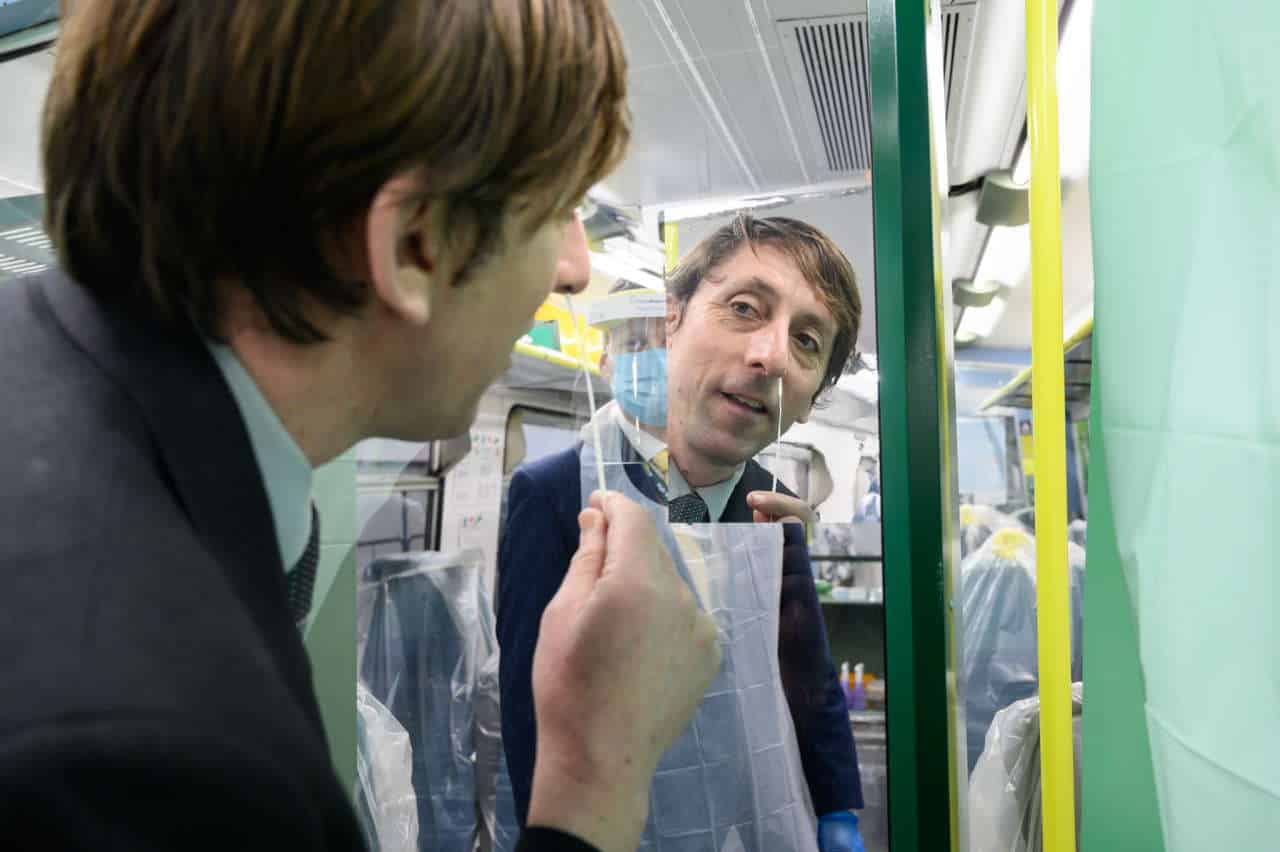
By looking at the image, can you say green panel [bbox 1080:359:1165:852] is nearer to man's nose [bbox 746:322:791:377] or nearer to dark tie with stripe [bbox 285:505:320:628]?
man's nose [bbox 746:322:791:377]

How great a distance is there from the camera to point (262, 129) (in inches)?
19.4

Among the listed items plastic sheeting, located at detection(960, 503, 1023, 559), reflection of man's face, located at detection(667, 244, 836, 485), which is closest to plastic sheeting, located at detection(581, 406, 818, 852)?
reflection of man's face, located at detection(667, 244, 836, 485)

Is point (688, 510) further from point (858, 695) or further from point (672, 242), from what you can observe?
point (858, 695)

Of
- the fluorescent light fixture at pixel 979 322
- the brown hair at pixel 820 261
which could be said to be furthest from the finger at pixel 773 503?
the fluorescent light fixture at pixel 979 322

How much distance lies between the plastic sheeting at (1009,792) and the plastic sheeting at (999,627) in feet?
3.38

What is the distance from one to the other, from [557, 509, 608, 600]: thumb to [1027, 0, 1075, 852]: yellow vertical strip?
1.34 feet

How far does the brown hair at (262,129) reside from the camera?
0.49 m

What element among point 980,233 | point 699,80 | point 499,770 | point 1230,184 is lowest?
point 499,770

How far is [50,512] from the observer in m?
0.37

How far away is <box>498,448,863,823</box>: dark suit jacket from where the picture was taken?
1.19 metres

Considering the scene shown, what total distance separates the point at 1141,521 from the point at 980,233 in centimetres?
240

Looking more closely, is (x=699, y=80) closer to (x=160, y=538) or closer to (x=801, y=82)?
(x=801, y=82)

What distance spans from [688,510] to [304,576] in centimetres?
57

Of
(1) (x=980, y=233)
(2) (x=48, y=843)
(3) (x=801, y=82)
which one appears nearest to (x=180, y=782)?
(2) (x=48, y=843)
